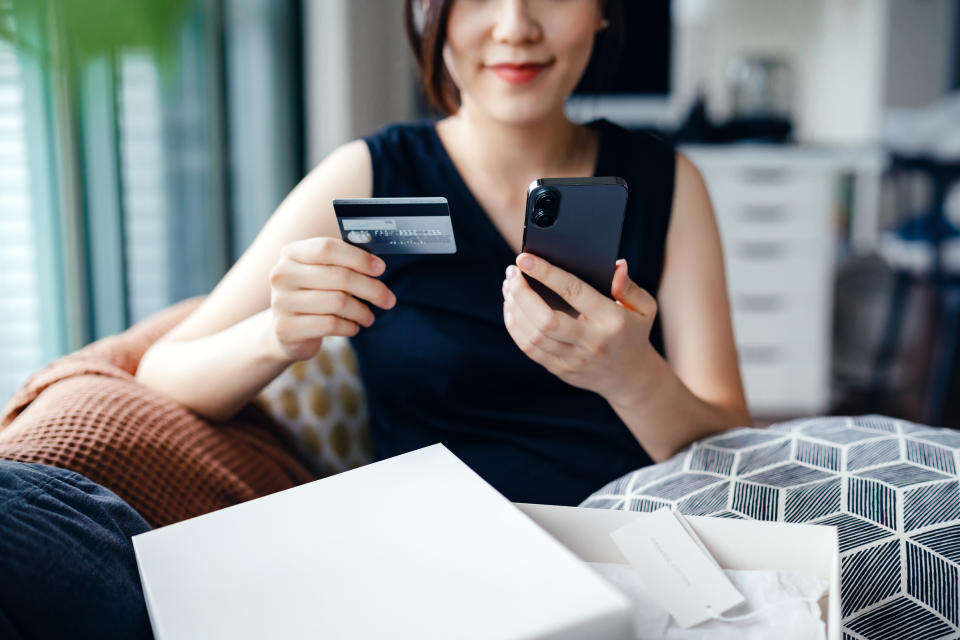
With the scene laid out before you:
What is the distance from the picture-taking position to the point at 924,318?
3525mm

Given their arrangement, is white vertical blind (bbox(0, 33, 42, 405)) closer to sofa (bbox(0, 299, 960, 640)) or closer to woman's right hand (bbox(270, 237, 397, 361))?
sofa (bbox(0, 299, 960, 640))

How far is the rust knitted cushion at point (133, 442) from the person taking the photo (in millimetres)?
637

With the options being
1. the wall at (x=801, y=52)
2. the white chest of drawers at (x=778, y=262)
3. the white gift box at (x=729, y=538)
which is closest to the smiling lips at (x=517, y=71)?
the white gift box at (x=729, y=538)

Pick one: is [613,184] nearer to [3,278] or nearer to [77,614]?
[77,614]

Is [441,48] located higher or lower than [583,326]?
higher

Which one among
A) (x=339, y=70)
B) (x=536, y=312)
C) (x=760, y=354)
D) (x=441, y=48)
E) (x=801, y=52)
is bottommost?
(x=760, y=354)

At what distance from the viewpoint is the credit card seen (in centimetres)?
55

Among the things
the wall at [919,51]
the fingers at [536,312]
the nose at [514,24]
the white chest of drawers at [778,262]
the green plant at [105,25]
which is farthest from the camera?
the wall at [919,51]

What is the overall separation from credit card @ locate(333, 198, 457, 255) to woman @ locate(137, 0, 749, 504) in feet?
0.50

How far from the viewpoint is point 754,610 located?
46 centimetres

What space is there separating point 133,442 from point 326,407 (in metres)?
0.34

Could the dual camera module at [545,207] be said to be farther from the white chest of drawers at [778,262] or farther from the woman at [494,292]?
the white chest of drawers at [778,262]

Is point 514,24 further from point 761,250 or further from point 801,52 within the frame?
point 801,52

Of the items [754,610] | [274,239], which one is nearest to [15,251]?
[274,239]
